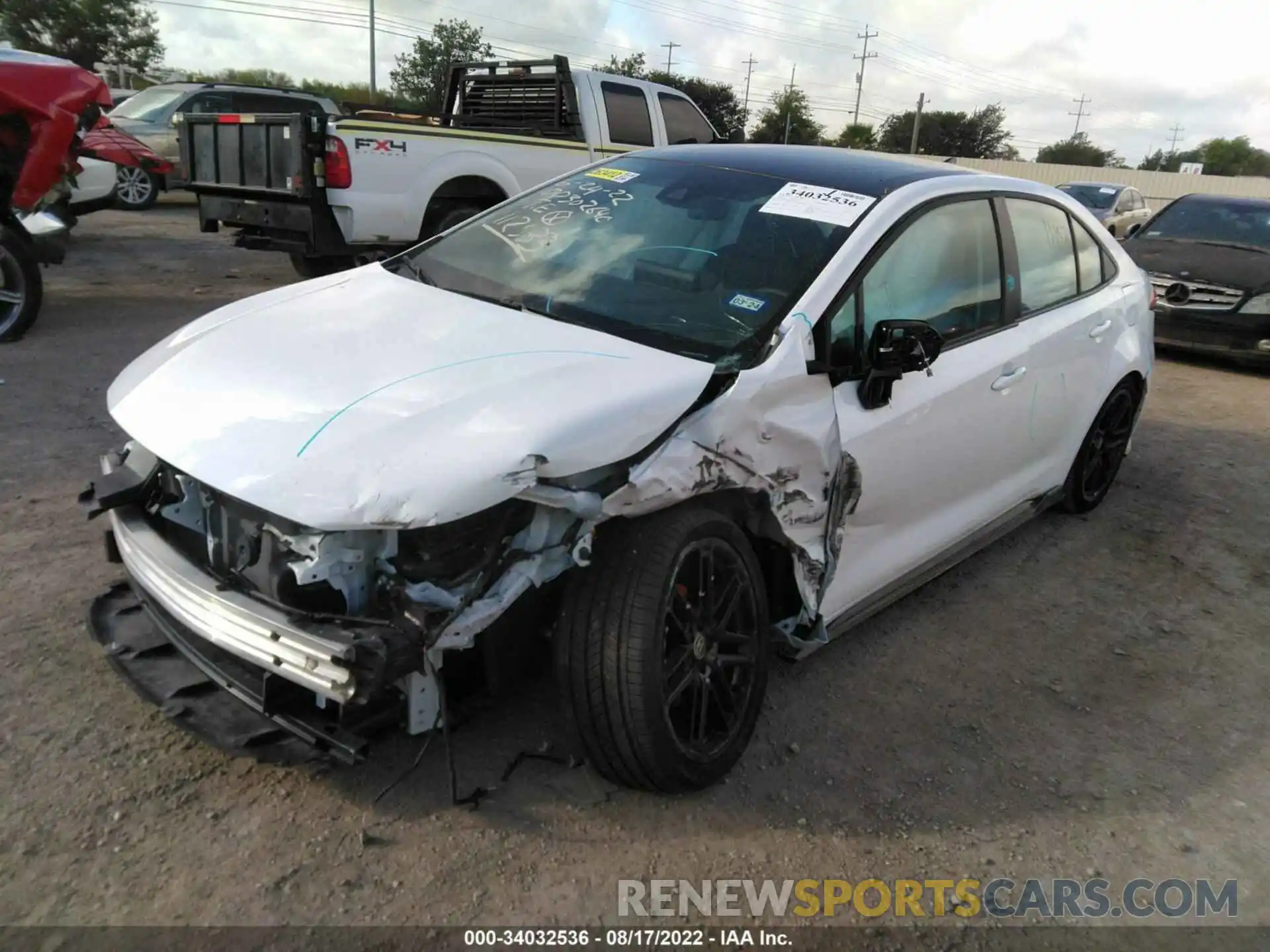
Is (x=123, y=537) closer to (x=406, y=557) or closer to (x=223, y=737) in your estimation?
(x=223, y=737)

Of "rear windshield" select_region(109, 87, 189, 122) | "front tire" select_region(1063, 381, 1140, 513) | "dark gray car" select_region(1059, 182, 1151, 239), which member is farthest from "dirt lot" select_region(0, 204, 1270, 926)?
"dark gray car" select_region(1059, 182, 1151, 239)

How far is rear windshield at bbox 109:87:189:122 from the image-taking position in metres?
15.1

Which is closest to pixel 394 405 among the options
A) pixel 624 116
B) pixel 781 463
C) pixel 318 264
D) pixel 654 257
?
pixel 781 463

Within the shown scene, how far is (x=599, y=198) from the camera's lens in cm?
383

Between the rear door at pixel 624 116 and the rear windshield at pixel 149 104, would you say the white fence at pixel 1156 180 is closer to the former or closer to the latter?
the rear windshield at pixel 149 104

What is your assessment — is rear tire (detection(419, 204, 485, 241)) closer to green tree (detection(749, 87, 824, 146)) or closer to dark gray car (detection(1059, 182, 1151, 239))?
dark gray car (detection(1059, 182, 1151, 239))

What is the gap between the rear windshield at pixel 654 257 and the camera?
3.06 meters

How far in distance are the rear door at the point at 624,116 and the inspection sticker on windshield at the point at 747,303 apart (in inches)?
283

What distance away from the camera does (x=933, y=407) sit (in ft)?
11.2

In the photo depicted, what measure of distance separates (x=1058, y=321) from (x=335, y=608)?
337 centimetres

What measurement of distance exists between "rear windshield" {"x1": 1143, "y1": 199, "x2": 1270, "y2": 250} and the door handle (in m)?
7.64

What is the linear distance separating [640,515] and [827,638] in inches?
37.1

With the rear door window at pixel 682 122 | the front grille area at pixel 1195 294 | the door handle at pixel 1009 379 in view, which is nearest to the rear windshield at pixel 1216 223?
the front grille area at pixel 1195 294

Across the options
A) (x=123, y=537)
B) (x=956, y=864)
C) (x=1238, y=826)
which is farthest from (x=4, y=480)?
(x=1238, y=826)
